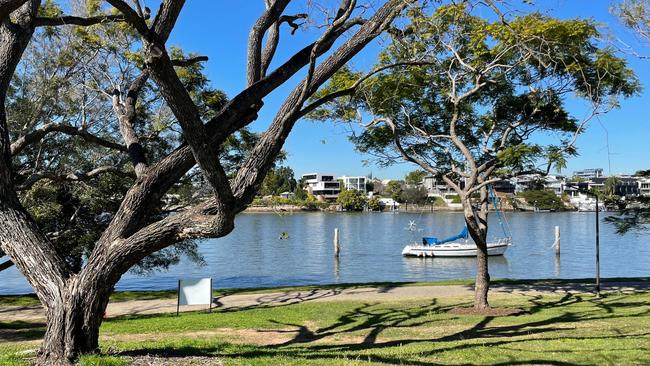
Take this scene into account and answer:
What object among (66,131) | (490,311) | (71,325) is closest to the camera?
(71,325)

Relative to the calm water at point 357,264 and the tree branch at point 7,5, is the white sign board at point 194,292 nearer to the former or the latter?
the tree branch at point 7,5

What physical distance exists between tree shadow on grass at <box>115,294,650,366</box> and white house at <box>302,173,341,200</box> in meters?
129

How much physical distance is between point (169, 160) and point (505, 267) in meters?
33.1

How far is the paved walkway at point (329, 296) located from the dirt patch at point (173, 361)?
376 inches

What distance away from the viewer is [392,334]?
427 inches

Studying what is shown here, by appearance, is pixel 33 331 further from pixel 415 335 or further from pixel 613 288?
pixel 613 288

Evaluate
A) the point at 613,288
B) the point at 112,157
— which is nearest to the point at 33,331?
the point at 112,157

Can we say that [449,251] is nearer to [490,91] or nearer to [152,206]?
[490,91]

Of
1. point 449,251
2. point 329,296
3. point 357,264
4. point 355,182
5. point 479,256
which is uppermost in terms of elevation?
point 355,182

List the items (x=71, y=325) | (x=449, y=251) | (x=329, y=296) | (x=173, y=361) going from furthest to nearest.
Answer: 1. (x=449, y=251)
2. (x=329, y=296)
3. (x=173, y=361)
4. (x=71, y=325)

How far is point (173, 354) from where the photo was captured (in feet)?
22.4

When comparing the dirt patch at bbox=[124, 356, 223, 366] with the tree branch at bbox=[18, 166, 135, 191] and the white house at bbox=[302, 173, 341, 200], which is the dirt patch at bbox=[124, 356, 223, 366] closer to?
the tree branch at bbox=[18, 166, 135, 191]

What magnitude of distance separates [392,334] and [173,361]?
5499mm

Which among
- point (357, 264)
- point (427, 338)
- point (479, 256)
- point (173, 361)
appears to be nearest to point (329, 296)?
point (479, 256)
